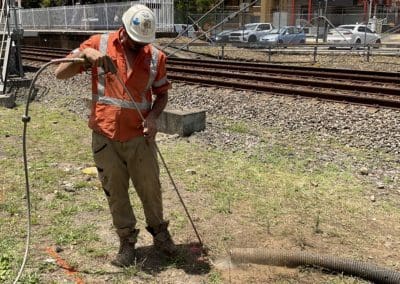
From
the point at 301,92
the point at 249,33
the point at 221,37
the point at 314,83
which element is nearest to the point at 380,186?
the point at 301,92

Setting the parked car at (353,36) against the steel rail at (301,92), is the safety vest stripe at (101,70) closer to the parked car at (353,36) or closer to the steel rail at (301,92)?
the steel rail at (301,92)

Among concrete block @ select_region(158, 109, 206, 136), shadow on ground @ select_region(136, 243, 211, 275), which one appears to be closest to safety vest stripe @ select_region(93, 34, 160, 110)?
shadow on ground @ select_region(136, 243, 211, 275)

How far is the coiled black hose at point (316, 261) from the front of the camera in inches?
158

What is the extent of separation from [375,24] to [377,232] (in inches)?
1189

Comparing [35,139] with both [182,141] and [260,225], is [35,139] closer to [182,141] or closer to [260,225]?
[182,141]

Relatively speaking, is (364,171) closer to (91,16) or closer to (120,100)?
(120,100)

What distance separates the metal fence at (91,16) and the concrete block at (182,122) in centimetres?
2176

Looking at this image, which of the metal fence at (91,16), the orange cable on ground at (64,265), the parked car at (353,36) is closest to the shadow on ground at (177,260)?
the orange cable on ground at (64,265)

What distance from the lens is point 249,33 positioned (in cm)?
3150

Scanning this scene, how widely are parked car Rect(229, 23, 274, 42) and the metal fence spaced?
4008 mm

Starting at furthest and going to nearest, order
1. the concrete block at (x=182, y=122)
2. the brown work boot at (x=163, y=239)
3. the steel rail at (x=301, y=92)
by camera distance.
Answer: the steel rail at (x=301, y=92) → the concrete block at (x=182, y=122) → the brown work boot at (x=163, y=239)

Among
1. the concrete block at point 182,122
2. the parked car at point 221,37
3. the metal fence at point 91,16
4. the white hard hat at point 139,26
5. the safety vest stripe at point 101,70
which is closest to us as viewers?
the white hard hat at point 139,26

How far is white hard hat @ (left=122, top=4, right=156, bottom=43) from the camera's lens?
3604mm

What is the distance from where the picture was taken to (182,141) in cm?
830
